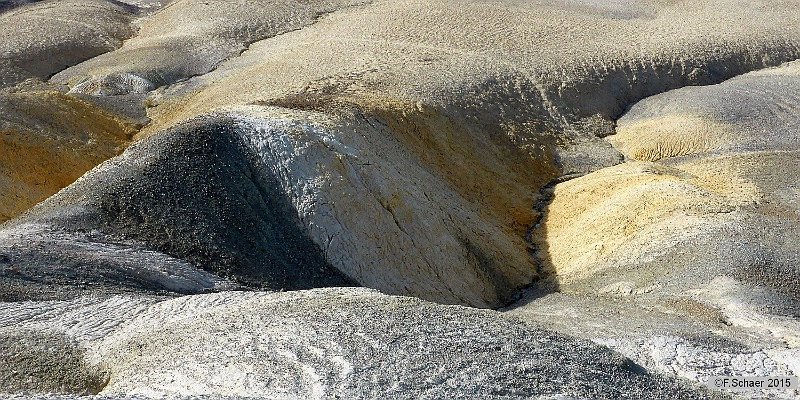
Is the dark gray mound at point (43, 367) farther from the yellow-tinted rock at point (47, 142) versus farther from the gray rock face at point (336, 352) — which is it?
the yellow-tinted rock at point (47, 142)

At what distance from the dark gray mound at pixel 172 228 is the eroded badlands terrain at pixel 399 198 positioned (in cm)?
4

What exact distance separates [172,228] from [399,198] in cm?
351

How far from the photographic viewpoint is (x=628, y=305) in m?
12.3

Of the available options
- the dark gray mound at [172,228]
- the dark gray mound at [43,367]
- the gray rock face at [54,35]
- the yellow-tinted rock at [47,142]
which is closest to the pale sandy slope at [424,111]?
the dark gray mound at [172,228]

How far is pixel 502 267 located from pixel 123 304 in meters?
6.23

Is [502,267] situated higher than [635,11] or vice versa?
[635,11]

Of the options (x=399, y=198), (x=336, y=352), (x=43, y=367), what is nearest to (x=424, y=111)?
(x=399, y=198)

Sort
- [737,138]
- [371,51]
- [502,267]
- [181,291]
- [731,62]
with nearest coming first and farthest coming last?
[181,291] < [502,267] < [737,138] < [371,51] < [731,62]

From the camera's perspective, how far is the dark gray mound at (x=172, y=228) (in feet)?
33.3

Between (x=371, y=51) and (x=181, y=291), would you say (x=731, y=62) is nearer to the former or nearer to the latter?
(x=371, y=51)

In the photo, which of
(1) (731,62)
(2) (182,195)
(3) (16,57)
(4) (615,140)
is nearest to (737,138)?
(4) (615,140)

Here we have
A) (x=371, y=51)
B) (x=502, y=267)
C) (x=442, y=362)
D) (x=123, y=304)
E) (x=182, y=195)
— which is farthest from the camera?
(x=371, y=51)

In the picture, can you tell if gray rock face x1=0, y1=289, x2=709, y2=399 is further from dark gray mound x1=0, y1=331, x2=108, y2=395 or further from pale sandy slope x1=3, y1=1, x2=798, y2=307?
pale sandy slope x1=3, y1=1, x2=798, y2=307

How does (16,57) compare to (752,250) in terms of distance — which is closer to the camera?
(752,250)
